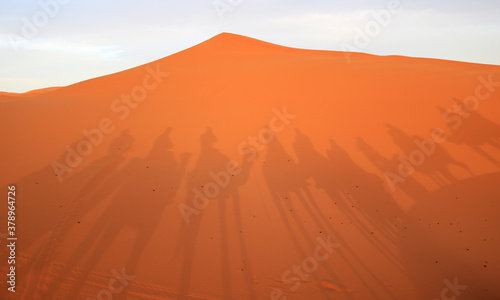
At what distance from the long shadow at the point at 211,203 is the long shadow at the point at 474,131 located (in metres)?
6.80

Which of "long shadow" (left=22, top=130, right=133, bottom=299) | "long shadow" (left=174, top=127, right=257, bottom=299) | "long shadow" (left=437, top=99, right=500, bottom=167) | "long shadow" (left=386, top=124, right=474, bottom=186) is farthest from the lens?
"long shadow" (left=437, top=99, right=500, bottom=167)

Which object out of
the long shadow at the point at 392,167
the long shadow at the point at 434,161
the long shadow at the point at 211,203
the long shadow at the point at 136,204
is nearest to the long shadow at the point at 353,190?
the long shadow at the point at 392,167

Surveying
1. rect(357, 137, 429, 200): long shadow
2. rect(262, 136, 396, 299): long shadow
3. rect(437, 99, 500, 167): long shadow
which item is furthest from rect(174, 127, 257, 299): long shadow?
rect(437, 99, 500, 167): long shadow

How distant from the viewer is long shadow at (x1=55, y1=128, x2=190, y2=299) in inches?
255

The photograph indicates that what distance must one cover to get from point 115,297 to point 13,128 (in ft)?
32.3

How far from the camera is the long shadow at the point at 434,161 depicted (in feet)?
31.3

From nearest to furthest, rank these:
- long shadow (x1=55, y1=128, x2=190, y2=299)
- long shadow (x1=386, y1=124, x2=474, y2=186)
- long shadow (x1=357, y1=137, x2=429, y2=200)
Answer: long shadow (x1=55, y1=128, x2=190, y2=299) < long shadow (x1=357, y1=137, x2=429, y2=200) < long shadow (x1=386, y1=124, x2=474, y2=186)

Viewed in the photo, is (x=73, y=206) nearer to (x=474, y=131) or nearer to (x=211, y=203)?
(x=211, y=203)

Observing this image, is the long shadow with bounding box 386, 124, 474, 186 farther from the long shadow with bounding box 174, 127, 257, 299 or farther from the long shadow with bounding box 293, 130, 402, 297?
the long shadow with bounding box 174, 127, 257, 299

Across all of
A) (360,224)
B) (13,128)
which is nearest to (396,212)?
(360,224)

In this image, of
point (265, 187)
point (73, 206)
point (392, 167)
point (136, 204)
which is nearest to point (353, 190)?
point (392, 167)

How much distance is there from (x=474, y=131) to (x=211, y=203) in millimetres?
8705

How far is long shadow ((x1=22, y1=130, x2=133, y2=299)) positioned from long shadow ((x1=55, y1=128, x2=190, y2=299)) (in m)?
0.38

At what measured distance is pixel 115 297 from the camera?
5527mm
